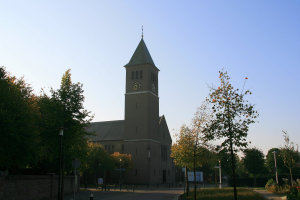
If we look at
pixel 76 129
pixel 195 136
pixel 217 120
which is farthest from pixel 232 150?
pixel 76 129

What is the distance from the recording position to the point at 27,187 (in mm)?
21906

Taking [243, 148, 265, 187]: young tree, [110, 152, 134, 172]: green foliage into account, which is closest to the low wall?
[110, 152, 134, 172]: green foliage

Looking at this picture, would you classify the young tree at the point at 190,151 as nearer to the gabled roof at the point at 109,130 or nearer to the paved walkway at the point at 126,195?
the paved walkway at the point at 126,195

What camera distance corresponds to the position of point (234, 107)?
51.2 ft

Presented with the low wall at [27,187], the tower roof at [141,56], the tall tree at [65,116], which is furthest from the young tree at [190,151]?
the tower roof at [141,56]

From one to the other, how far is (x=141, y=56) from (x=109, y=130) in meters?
20.5

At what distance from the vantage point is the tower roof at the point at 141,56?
66000 millimetres

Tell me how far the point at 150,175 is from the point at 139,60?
2607 cm

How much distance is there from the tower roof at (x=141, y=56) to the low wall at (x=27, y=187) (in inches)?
1696

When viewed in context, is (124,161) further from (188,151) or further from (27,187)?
(27,187)

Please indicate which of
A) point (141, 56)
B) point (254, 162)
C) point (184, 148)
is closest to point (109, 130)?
point (141, 56)

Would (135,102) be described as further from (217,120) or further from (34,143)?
(217,120)

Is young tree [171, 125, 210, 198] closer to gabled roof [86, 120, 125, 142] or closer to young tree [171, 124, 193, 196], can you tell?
young tree [171, 124, 193, 196]

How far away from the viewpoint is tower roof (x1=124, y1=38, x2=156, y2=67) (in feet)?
217
